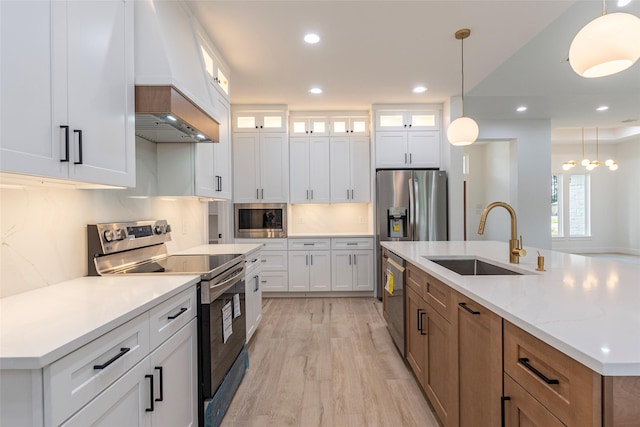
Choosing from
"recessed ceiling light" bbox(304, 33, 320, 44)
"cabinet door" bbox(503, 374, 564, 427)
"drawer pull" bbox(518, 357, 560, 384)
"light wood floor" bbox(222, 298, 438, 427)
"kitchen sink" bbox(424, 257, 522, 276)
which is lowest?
"light wood floor" bbox(222, 298, 438, 427)

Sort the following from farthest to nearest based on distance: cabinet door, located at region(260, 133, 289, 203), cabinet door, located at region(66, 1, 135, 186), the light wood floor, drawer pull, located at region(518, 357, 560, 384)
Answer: cabinet door, located at region(260, 133, 289, 203)
the light wood floor
cabinet door, located at region(66, 1, 135, 186)
drawer pull, located at region(518, 357, 560, 384)

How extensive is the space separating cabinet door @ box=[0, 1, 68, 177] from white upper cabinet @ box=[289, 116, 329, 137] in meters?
3.80

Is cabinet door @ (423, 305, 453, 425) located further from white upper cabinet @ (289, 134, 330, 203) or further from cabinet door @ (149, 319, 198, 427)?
white upper cabinet @ (289, 134, 330, 203)

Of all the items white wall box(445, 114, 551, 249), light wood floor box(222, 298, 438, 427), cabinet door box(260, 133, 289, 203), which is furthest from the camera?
white wall box(445, 114, 551, 249)

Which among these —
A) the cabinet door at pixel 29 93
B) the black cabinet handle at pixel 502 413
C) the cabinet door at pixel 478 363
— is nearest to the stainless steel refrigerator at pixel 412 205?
the cabinet door at pixel 478 363

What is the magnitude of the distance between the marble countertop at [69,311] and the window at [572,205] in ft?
33.9

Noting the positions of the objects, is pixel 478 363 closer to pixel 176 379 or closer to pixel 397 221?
pixel 176 379

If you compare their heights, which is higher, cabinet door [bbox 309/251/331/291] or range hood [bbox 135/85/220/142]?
range hood [bbox 135/85/220/142]

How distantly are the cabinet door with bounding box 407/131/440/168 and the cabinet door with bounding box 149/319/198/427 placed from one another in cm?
393

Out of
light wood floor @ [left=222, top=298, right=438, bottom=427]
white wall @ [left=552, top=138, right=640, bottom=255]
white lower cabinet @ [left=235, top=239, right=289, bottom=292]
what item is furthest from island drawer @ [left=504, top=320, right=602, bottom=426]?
white wall @ [left=552, top=138, right=640, bottom=255]

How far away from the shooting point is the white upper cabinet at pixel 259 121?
4742 mm

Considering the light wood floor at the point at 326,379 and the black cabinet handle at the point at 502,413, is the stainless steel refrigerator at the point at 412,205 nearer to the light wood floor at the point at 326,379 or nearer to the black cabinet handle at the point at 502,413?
the light wood floor at the point at 326,379

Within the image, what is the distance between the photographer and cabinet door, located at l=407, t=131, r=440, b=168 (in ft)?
15.5

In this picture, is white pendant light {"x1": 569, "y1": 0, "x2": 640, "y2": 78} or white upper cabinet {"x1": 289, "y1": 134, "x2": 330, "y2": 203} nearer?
white pendant light {"x1": 569, "y1": 0, "x2": 640, "y2": 78}
